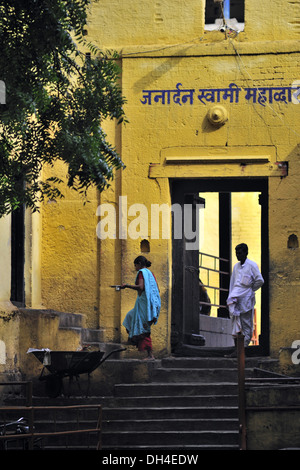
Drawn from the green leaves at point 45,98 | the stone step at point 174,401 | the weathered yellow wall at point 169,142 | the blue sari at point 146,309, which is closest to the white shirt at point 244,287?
the weathered yellow wall at point 169,142

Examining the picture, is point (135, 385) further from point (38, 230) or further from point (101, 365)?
point (38, 230)

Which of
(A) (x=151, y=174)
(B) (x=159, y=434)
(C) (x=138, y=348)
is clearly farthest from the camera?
(A) (x=151, y=174)

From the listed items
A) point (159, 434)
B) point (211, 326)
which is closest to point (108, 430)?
point (159, 434)

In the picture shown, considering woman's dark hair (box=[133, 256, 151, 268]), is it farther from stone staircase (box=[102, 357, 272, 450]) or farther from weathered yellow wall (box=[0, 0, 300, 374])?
stone staircase (box=[102, 357, 272, 450])

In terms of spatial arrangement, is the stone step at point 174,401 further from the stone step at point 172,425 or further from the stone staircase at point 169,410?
the stone step at point 172,425

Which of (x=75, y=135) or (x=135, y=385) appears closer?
(x=75, y=135)

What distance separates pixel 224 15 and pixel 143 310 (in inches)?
187

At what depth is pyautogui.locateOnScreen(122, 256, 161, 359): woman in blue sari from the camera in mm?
16531

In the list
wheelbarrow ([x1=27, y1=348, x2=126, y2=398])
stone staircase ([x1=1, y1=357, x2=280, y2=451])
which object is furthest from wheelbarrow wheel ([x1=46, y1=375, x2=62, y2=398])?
stone staircase ([x1=1, y1=357, x2=280, y2=451])

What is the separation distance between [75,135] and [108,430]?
373 cm

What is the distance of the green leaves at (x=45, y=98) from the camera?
12.0 meters

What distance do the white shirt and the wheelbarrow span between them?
252 centimetres

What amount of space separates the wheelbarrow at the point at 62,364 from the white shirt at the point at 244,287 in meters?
2.52

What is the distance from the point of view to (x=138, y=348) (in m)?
16.7
